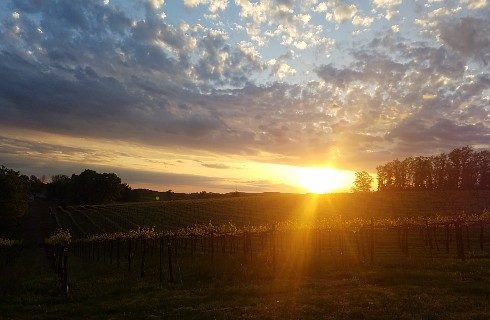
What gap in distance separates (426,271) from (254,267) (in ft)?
31.1

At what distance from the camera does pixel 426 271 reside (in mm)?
22047

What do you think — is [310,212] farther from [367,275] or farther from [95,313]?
[95,313]

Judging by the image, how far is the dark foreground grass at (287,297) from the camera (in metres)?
14.5

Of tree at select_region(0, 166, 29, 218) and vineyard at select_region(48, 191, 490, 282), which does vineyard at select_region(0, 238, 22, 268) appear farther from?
tree at select_region(0, 166, 29, 218)

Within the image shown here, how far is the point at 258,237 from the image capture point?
168ft

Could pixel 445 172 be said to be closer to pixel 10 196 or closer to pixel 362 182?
pixel 362 182

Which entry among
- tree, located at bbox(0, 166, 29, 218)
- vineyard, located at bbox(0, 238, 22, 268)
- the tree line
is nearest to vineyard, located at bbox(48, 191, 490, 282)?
vineyard, located at bbox(0, 238, 22, 268)

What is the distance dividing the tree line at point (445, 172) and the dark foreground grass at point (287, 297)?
91.0m

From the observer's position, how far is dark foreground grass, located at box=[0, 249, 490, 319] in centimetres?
1445

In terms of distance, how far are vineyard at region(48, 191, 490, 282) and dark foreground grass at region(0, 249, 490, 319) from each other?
242 cm

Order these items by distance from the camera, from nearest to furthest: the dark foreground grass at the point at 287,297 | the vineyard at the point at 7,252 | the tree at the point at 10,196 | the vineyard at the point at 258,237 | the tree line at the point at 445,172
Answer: the dark foreground grass at the point at 287,297 → the vineyard at the point at 258,237 → the vineyard at the point at 7,252 → the tree at the point at 10,196 → the tree line at the point at 445,172

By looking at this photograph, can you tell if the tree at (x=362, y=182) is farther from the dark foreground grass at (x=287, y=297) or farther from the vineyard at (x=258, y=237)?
the dark foreground grass at (x=287, y=297)

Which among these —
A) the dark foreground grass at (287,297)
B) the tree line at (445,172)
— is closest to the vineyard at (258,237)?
the dark foreground grass at (287,297)

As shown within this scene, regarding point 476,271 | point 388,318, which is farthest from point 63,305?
point 476,271
